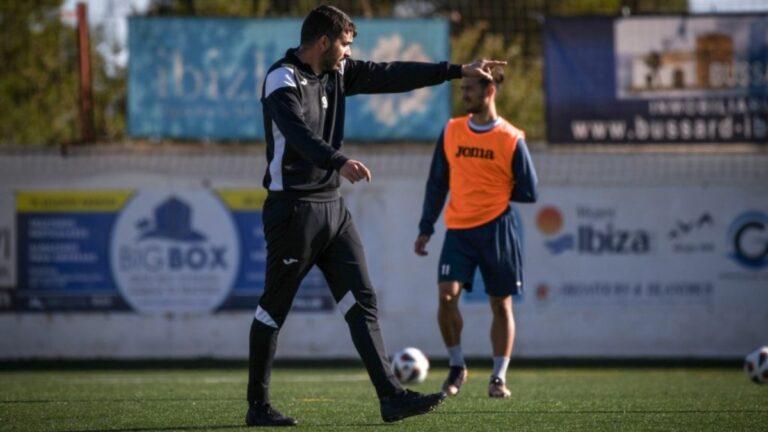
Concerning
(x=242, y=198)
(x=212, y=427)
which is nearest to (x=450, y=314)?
(x=212, y=427)

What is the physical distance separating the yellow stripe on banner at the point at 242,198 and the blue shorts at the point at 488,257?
6099 mm

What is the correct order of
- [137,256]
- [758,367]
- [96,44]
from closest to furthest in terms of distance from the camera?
1. [758,367]
2. [137,256]
3. [96,44]

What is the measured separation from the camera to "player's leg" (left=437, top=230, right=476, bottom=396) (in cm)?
884

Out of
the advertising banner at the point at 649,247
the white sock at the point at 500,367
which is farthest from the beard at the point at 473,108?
the advertising banner at the point at 649,247

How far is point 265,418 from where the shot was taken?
663cm

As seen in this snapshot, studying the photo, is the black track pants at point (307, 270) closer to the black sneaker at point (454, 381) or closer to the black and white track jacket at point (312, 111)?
the black and white track jacket at point (312, 111)

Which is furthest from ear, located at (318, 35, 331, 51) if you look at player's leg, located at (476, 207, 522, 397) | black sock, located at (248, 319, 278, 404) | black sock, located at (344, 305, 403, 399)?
player's leg, located at (476, 207, 522, 397)

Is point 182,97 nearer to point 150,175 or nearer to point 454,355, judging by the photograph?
point 150,175

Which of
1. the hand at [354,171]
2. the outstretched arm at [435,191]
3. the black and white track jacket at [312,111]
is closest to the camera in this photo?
the hand at [354,171]

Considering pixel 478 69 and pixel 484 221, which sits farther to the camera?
pixel 484 221

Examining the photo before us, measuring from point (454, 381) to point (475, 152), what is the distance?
165 centimetres

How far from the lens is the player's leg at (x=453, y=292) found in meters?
8.84

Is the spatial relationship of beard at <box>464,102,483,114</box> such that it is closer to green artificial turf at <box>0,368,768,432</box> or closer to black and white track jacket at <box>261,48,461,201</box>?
black and white track jacket at <box>261,48,461,201</box>

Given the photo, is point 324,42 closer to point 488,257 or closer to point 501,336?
point 488,257
